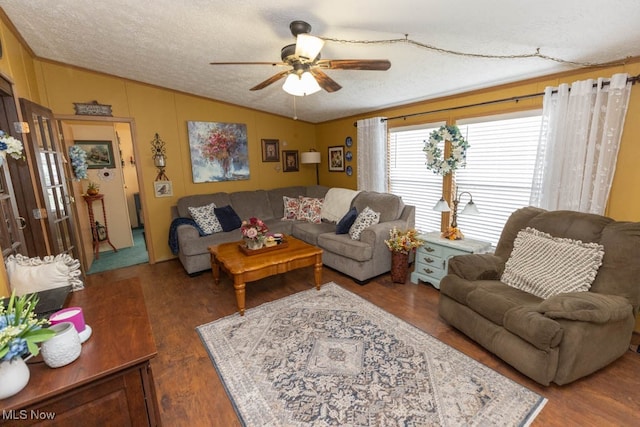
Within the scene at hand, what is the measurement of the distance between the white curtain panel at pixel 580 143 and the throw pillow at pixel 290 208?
10.5 ft

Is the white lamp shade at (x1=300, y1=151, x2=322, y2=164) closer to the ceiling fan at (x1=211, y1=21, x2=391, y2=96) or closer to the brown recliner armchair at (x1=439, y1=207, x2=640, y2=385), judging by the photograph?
the ceiling fan at (x1=211, y1=21, x2=391, y2=96)

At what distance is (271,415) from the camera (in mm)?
1688

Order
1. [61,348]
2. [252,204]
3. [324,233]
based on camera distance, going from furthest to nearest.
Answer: [252,204] → [324,233] → [61,348]

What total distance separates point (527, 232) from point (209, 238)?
11.4 feet

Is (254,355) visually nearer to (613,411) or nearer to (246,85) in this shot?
(613,411)

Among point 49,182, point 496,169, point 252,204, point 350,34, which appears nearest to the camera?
point 350,34

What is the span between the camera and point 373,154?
14.4ft

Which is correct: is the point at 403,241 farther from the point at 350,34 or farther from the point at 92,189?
the point at 92,189

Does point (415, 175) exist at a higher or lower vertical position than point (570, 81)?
lower

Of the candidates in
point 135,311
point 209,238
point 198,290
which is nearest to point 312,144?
point 209,238

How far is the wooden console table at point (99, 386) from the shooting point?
3.14ft

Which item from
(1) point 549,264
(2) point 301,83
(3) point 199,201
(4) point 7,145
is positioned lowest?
(1) point 549,264

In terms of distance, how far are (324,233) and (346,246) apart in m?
0.64

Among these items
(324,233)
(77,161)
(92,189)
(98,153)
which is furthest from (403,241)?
(98,153)
